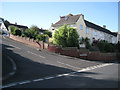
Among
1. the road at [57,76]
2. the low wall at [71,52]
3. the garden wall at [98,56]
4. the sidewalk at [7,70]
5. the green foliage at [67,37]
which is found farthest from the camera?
the garden wall at [98,56]

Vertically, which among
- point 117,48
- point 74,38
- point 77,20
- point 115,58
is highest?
point 77,20

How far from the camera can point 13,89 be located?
211 inches

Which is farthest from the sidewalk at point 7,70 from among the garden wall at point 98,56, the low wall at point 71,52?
the garden wall at point 98,56

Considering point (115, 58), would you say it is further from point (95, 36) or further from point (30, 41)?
point (30, 41)

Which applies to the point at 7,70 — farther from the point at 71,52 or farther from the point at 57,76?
the point at 71,52

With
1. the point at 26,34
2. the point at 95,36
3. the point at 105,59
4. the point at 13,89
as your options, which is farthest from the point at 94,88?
the point at 95,36

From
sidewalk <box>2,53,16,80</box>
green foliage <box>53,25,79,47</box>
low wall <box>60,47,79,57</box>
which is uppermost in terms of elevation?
green foliage <box>53,25,79,47</box>

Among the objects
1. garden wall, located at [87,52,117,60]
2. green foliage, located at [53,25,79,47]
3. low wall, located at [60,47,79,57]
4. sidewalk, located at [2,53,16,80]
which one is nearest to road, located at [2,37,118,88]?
sidewalk, located at [2,53,16,80]

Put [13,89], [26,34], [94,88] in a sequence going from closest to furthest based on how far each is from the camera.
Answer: [13,89] < [94,88] < [26,34]

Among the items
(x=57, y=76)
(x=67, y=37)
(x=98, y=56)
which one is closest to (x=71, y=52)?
(x=67, y=37)

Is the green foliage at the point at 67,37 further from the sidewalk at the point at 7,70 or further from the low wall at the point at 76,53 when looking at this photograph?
the sidewalk at the point at 7,70

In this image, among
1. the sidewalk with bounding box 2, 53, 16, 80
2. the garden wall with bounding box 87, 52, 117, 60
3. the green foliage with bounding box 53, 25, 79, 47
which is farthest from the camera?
the garden wall with bounding box 87, 52, 117, 60

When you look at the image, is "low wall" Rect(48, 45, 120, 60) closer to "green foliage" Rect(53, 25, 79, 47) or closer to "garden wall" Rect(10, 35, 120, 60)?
"garden wall" Rect(10, 35, 120, 60)

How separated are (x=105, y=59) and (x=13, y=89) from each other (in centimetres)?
2034
